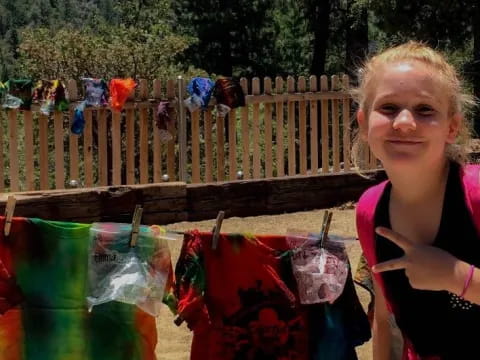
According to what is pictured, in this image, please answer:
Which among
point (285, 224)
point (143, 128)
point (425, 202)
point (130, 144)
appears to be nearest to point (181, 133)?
point (143, 128)

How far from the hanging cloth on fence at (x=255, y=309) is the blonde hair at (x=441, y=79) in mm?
978

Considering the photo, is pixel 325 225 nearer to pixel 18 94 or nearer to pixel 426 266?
pixel 426 266

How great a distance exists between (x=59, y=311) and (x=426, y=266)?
4.75 feet

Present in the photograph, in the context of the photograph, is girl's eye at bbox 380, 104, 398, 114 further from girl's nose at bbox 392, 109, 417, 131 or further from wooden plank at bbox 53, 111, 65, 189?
wooden plank at bbox 53, 111, 65, 189

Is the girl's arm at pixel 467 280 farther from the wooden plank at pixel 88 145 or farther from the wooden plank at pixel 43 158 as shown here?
the wooden plank at pixel 43 158

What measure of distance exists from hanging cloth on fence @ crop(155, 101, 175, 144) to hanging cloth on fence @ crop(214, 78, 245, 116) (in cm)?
57

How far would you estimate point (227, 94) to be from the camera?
887cm

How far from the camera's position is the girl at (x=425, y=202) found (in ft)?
4.81

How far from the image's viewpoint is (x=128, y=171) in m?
8.66

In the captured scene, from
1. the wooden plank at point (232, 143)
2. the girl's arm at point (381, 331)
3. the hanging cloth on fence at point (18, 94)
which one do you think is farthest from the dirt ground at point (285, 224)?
the girl's arm at point (381, 331)

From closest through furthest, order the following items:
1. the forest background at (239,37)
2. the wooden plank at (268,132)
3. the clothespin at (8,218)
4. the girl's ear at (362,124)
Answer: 1. the girl's ear at (362,124)
2. the clothespin at (8,218)
3. the wooden plank at (268,132)
4. the forest background at (239,37)

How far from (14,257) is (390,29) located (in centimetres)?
1322

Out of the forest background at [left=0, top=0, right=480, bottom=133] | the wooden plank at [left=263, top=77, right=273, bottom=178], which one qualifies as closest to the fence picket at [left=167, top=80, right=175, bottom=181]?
the wooden plank at [left=263, top=77, right=273, bottom=178]

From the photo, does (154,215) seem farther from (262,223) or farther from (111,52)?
(111,52)
